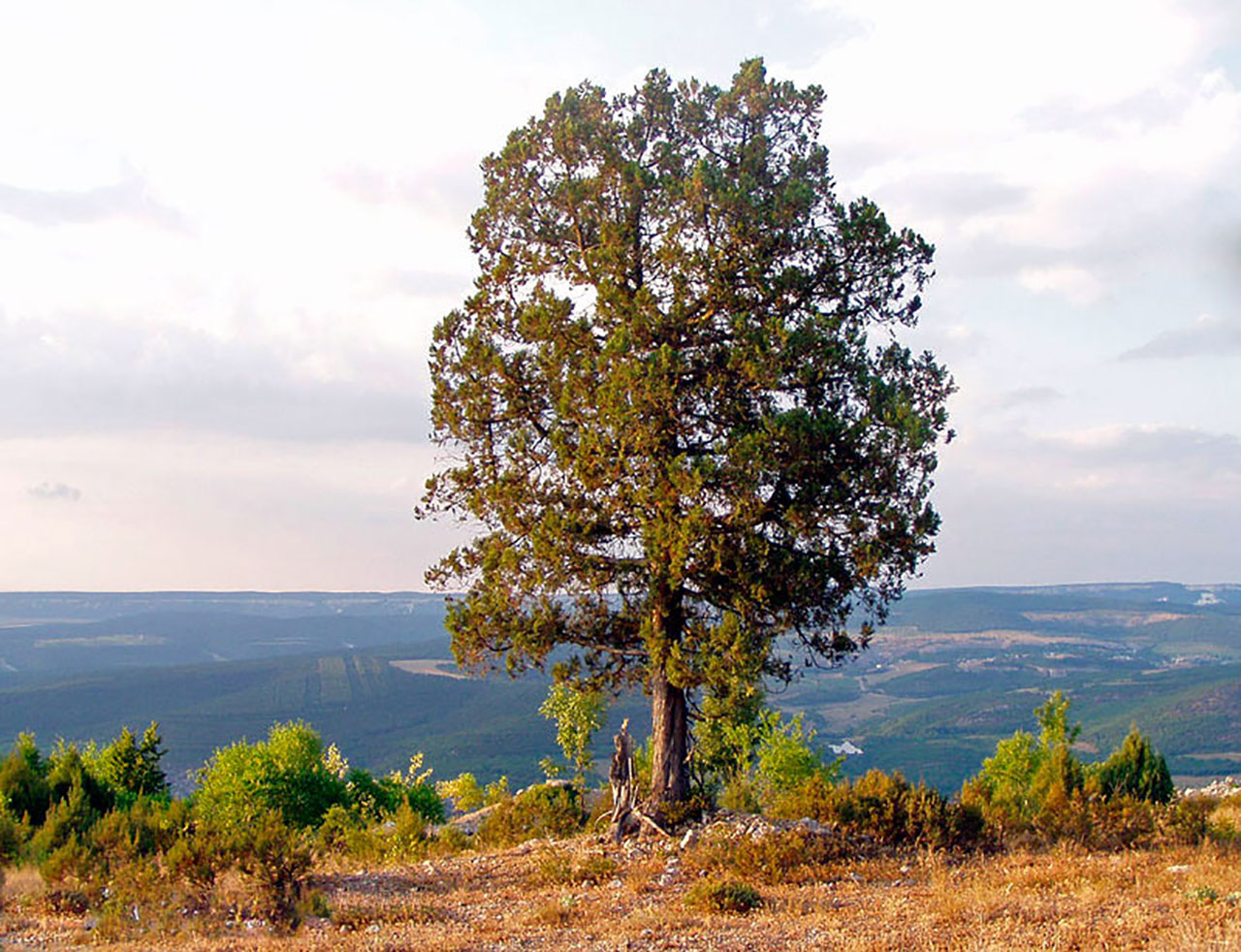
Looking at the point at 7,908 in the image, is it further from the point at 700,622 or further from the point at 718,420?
the point at 718,420

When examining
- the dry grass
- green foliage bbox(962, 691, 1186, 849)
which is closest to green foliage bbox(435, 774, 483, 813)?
green foliage bbox(962, 691, 1186, 849)

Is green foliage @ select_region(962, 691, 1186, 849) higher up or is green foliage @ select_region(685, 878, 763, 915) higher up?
green foliage @ select_region(685, 878, 763, 915)

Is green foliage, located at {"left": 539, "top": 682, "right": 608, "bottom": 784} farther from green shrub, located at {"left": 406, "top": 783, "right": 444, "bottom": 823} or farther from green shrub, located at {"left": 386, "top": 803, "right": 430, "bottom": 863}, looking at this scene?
green shrub, located at {"left": 386, "top": 803, "right": 430, "bottom": 863}

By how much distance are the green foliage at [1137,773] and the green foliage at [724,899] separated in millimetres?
15014

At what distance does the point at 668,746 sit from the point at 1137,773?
14306 millimetres

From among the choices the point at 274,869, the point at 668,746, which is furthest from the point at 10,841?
the point at 668,746

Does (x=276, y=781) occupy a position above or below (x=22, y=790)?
below

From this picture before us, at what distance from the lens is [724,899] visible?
40.3 ft

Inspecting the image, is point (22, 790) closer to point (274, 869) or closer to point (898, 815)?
point (274, 869)

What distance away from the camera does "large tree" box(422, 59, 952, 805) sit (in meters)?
16.1

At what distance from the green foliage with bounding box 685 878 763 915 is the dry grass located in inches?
5.2

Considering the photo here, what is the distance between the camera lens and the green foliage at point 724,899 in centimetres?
1223

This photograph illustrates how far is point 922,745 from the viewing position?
577 ft

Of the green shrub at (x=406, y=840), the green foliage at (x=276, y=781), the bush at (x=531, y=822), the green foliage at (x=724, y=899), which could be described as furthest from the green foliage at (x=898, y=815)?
the green foliage at (x=276, y=781)
